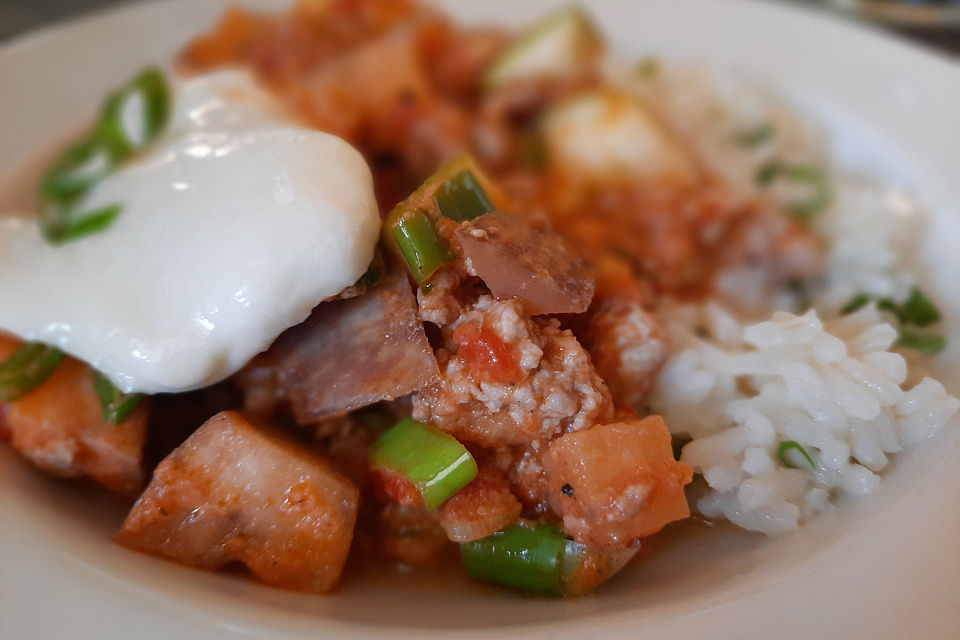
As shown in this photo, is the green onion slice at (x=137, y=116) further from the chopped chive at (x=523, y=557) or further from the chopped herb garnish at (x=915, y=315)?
the chopped herb garnish at (x=915, y=315)

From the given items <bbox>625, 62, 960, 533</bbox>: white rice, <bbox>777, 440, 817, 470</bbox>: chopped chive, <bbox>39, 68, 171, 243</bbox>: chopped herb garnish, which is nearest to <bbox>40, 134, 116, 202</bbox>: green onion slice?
<bbox>39, 68, 171, 243</bbox>: chopped herb garnish

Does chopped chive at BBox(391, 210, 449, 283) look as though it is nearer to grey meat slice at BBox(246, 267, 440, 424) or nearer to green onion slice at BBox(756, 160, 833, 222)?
grey meat slice at BBox(246, 267, 440, 424)

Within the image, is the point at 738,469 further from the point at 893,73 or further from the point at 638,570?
the point at 893,73

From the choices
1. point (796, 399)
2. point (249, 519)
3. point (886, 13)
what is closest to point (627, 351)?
point (796, 399)

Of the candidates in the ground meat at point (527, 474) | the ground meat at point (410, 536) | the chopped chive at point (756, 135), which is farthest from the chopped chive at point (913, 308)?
the ground meat at point (410, 536)

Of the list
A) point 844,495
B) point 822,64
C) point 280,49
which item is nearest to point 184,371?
point 844,495
